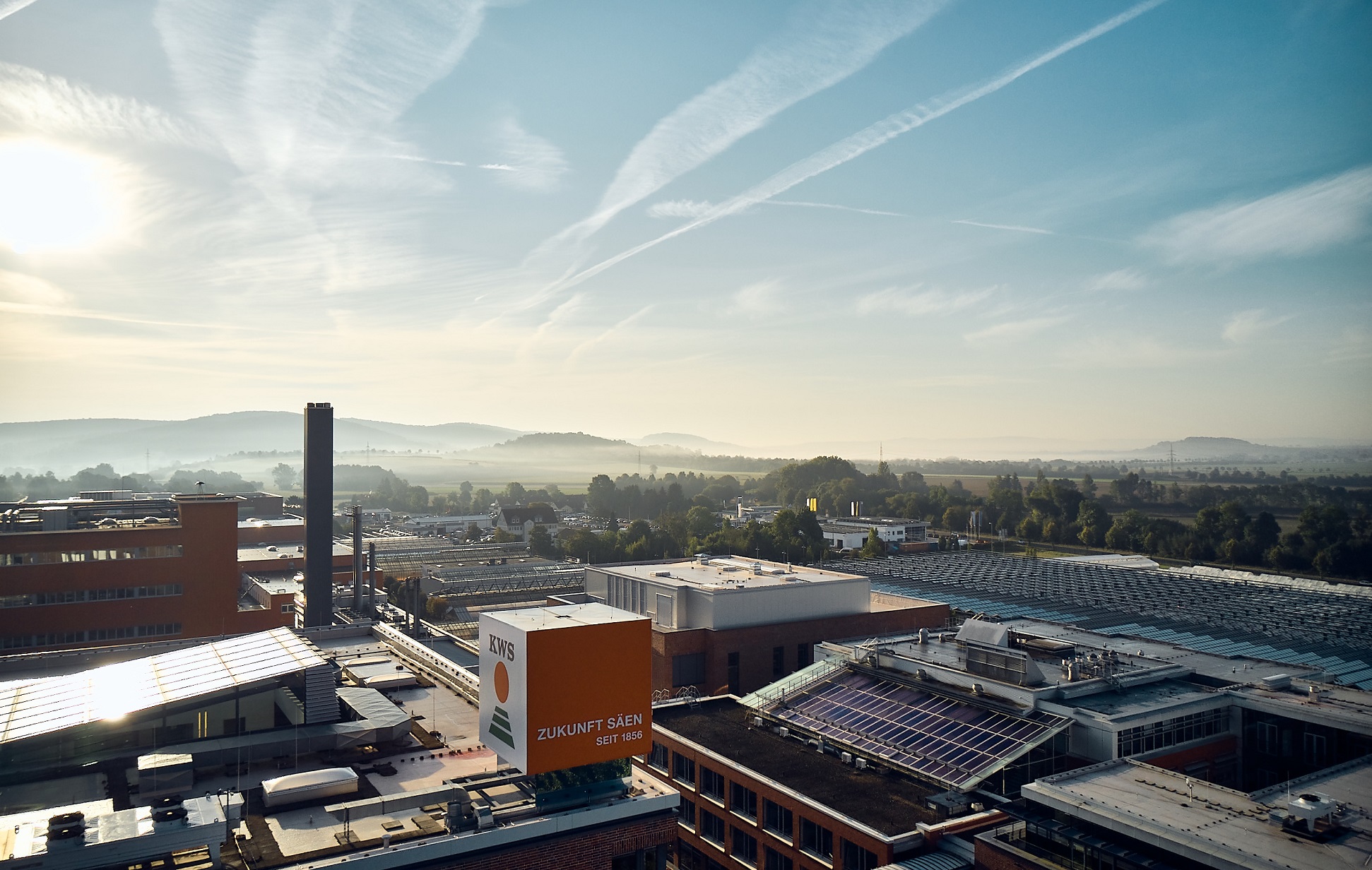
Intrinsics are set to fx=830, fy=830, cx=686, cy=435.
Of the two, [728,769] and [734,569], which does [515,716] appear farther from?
[734,569]

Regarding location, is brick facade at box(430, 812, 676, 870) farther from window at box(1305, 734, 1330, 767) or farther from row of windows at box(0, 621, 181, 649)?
row of windows at box(0, 621, 181, 649)

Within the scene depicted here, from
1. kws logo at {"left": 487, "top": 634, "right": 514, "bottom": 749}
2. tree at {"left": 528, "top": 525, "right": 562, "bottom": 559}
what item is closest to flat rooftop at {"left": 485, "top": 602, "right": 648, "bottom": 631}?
kws logo at {"left": 487, "top": 634, "right": 514, "bottom": 749}

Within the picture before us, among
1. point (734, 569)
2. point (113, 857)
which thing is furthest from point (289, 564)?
point (113, 857)

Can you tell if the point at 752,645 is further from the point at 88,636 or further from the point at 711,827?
the point at 88,636

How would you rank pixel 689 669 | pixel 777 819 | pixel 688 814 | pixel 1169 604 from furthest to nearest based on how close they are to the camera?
pixel 1169 604
pixel 689 669
pixel 688 814
pixel 777 819

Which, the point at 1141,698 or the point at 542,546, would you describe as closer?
the point at 1141,698

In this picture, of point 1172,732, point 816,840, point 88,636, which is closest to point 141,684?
point 816,840
